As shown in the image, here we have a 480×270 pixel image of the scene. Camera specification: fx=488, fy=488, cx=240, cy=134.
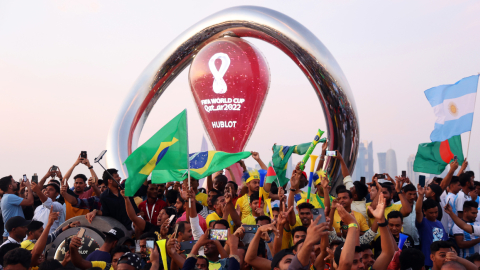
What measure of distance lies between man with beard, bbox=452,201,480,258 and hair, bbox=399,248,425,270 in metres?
2.06

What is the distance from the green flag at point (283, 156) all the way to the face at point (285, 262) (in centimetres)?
446

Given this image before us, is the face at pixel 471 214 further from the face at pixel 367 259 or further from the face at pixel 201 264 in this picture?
the face at pixel 201 264

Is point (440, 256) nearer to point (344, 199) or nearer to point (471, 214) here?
point (344, 199)

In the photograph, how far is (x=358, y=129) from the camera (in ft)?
37.2

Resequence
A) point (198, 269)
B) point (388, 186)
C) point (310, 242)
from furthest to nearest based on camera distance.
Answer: point (388, 186), point (198, 269), point (310, 242)

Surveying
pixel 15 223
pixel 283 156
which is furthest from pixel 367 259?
pixel 283 156

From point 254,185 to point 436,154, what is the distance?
3.79m

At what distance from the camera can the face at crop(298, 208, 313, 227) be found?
6.04m

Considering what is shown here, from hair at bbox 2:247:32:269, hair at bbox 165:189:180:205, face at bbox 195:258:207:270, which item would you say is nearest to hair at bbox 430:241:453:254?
face at bbox 195:258:207:270

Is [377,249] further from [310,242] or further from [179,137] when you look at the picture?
[179,137]

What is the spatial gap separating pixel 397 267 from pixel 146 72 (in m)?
11.1

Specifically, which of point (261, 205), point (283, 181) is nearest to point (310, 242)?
point (261, 205)

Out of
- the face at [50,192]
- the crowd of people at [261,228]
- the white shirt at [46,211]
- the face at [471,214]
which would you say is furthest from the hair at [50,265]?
the face at [471,214]

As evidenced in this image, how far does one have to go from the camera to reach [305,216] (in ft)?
19.9
